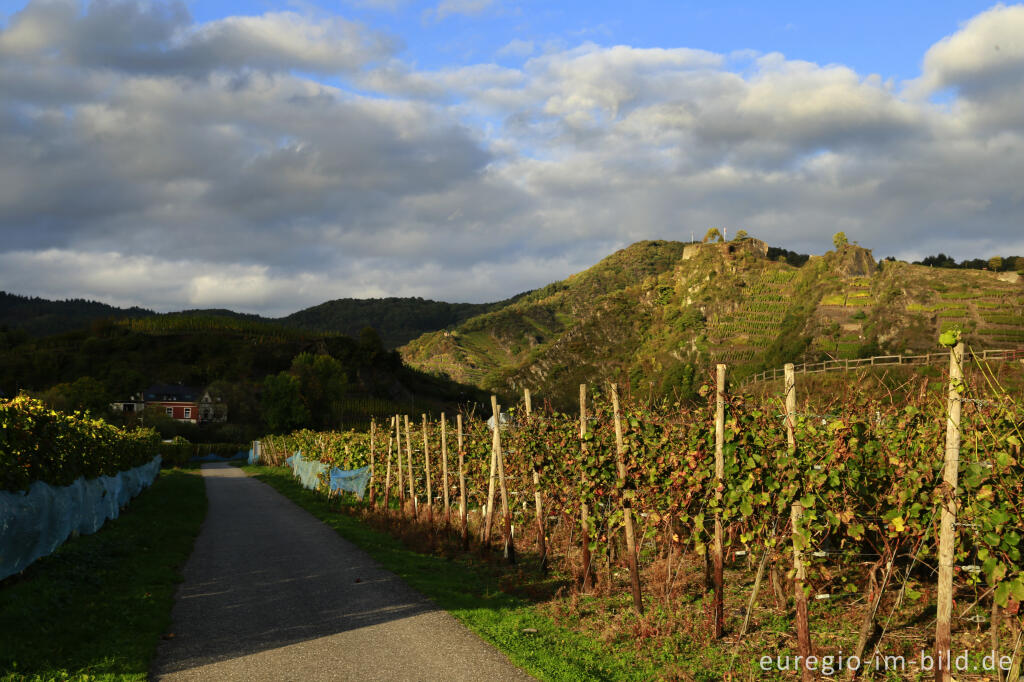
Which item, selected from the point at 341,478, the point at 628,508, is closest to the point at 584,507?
the point at 628,508

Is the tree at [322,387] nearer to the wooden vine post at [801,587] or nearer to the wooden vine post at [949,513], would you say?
the wooden vine post at [801,587]

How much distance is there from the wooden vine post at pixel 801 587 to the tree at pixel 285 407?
9555 cm

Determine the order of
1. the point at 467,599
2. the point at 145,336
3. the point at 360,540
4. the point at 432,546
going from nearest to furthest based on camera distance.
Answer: the point at 467,599 < the point at 432,546 < the point at 360,540 < the point at 145,336

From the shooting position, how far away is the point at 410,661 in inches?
311

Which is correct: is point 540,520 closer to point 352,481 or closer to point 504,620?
point 504,620

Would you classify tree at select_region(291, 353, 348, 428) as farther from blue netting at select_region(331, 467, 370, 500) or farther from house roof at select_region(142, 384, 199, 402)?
blue netting at select_region(331, 467, 370, 500)

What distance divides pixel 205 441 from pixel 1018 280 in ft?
443

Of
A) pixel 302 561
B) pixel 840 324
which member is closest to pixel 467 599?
pixel 302 561

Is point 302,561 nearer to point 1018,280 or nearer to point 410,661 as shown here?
point 410,661

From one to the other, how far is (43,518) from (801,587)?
12.6 meters

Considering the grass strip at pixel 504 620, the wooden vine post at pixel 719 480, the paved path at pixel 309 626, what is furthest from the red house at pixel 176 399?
the wooden vine post at pixel 719 480

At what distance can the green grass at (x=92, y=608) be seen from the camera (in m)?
7.63

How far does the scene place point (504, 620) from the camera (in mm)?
9656

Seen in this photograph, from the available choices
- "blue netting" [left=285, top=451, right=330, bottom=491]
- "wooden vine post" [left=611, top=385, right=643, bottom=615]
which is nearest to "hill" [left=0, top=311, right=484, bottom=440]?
"blue netting" [left=285, top=451, right=330, bottom=491]
